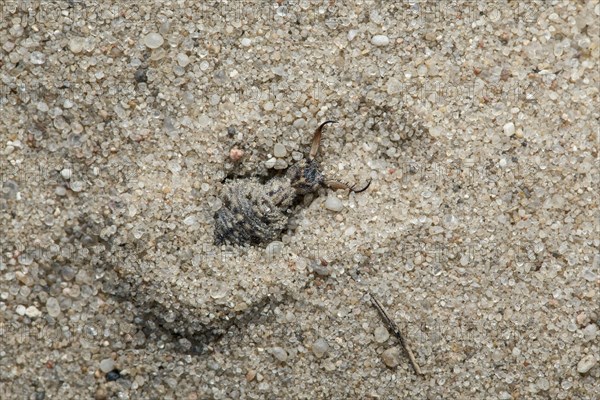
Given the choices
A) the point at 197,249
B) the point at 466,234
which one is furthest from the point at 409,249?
the point at 197,249

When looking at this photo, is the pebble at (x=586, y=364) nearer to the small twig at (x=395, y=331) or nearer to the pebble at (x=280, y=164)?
the small twig at (x=395, y=331)

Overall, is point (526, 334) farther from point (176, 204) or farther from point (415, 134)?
point (176, 204)

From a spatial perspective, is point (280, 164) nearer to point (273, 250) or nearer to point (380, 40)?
point (273, 250)

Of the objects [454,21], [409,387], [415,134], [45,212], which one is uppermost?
[454,21]

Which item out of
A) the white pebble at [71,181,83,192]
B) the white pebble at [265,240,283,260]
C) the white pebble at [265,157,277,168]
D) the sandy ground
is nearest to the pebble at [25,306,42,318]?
the sandy ground

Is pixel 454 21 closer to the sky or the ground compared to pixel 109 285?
closer to the sky

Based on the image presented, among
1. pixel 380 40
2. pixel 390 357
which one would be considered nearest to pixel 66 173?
pixel 380 40
